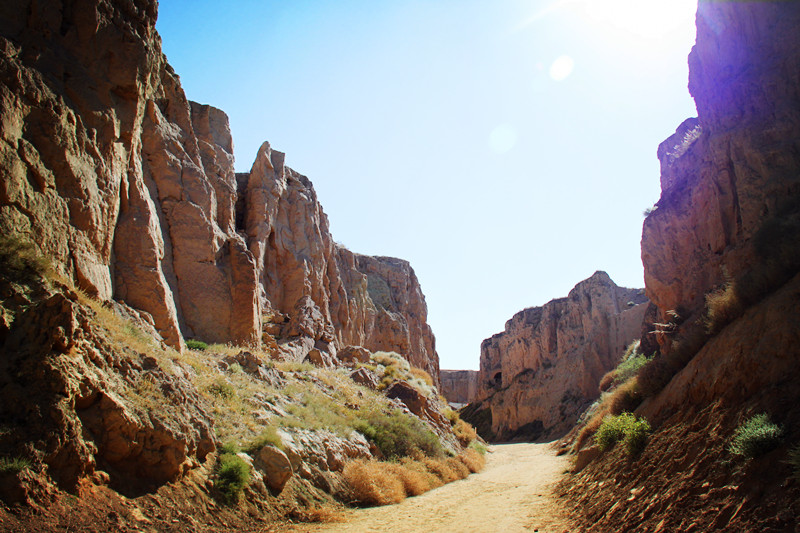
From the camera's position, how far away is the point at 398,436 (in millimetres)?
17422

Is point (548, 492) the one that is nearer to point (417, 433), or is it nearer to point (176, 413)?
point (417, 433)

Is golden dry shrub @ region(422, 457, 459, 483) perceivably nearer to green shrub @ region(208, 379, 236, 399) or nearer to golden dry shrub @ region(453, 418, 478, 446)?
green shrub @ region(208, 379, 236, 399)

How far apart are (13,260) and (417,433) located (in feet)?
48.1

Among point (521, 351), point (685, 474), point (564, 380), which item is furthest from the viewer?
point (521, 351)

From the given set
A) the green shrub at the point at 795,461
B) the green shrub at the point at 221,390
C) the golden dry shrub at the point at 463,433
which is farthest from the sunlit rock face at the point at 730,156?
the green shrub at the point at 221,390

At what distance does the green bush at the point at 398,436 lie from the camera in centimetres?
1652

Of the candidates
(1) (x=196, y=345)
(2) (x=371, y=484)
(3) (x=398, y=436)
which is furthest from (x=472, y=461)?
(1) (x=196, y=345)

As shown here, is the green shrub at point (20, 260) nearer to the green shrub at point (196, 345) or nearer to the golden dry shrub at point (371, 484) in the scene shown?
the golden dry shrub at point (371, 484)

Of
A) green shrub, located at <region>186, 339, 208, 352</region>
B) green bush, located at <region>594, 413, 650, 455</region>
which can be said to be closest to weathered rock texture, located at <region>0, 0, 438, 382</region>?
green shrub, located at <region>186, 339, 208, 352</region>

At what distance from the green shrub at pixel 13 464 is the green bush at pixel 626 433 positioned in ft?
34.0

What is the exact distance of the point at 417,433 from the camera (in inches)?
732

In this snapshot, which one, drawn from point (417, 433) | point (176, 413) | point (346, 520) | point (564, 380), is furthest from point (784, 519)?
→ point (564, 380)

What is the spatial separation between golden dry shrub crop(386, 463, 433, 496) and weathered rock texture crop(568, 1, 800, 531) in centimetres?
492

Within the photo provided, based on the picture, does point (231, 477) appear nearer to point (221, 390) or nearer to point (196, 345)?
point (221, 390)
